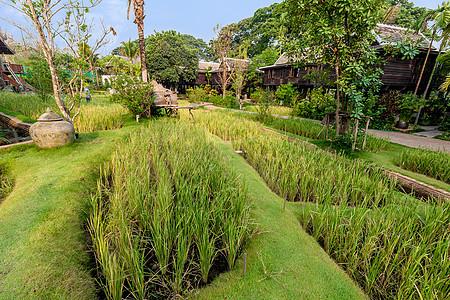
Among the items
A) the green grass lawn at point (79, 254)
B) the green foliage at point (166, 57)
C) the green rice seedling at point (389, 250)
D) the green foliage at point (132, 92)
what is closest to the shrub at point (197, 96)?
the green foliage at point (166, 57)

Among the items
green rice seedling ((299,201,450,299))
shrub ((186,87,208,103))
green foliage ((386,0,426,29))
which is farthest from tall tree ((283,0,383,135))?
green foliage ((386,0,426,29))

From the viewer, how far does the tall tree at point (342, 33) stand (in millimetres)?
4125

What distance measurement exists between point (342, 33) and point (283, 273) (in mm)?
4811

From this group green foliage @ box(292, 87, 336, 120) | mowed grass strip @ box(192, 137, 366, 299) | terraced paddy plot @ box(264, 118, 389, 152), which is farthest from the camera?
green foliage @ box(292, 87, 336, 120)

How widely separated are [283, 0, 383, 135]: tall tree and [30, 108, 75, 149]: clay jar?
5564mm

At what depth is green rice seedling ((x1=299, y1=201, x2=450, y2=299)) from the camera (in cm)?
158

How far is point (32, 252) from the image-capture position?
64.9 inches

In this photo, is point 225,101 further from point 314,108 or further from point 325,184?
point 325,184

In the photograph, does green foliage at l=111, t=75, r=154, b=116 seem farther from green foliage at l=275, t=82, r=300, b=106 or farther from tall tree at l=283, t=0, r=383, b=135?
green foliage at l=275, t=82, r=300, b=106

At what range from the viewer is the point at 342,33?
163 inches

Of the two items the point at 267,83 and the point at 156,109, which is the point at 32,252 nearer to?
the point at 156,109

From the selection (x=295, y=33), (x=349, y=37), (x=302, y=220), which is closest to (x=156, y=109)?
(x=295, y=33)

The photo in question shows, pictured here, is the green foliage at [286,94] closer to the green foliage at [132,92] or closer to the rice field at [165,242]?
the green foliage at [132,92]

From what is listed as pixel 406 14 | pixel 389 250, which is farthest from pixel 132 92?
pixel 406 14
